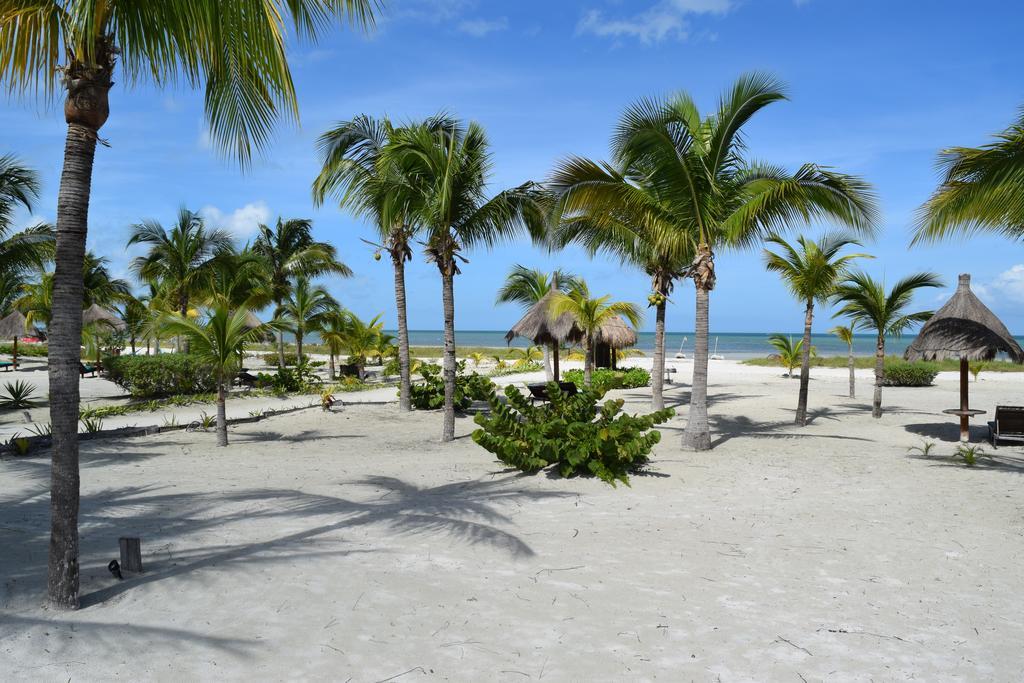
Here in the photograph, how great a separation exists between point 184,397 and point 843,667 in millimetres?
17892

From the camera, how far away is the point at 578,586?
471 cm

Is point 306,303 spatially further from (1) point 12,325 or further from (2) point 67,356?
(2) point 67,356

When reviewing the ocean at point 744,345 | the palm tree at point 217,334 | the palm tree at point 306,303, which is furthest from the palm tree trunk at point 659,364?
the ocean at point 744,345

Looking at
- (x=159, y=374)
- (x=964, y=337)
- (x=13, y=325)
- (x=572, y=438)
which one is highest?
(x=13, y=325)

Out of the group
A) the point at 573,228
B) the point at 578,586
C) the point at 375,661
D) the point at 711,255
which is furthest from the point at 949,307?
the point at 375,661

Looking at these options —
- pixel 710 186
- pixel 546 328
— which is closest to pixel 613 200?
pixel 710 186

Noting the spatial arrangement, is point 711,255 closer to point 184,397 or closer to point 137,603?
point 137,603

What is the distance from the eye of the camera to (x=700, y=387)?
34.4 feet

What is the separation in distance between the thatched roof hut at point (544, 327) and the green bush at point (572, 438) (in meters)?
11.2

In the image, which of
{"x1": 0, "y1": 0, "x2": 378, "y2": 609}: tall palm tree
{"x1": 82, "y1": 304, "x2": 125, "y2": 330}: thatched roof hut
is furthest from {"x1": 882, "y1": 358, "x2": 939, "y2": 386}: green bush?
{"x1": 82, "y1": 304, "x2": 125, "y2": 330}: thatched roof hut

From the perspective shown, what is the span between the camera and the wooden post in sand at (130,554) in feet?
14.9

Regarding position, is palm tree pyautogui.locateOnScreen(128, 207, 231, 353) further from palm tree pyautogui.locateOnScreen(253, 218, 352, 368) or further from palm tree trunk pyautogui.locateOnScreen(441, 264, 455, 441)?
palm tree trunk pyautogui.locateOnScreen(441, 264, 455, 441)

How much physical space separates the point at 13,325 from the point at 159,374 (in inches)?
546

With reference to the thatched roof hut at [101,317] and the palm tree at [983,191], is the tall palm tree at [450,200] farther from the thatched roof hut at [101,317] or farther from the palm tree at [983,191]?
the thatched roof hut at [101,317]
